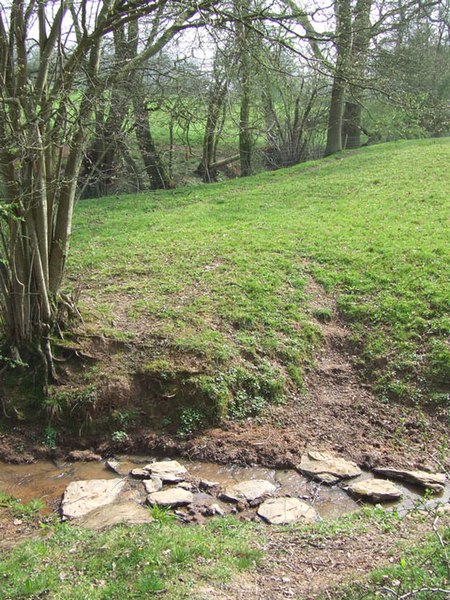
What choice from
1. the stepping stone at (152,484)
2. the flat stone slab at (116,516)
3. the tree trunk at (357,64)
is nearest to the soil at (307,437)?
the stepping stone at (152,484)

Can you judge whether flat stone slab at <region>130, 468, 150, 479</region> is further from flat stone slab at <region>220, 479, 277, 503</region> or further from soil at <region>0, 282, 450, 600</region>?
flat stone slab at <region>220, 479, 277, 503</region>

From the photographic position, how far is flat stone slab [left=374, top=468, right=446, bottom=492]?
5.91 metres

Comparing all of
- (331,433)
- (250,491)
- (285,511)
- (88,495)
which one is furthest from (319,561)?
(331,433)

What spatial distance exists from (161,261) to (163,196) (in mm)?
6969

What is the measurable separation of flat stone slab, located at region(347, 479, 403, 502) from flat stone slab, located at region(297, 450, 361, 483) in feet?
0.61

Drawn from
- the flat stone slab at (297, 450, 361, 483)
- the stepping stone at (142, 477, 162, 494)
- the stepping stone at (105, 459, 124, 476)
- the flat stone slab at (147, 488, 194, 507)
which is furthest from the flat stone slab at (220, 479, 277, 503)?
the stepping stone at (105, 459, 124, 476)

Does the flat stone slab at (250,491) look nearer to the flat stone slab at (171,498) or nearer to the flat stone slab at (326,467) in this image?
the flat stone slab at (171,498)

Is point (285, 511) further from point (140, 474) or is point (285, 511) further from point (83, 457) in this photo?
point (83, 457)

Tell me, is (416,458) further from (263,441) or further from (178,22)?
(178,22)

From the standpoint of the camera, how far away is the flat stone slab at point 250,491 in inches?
222

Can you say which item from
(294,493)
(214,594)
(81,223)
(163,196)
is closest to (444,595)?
(214,594)

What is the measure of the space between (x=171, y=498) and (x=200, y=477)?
0.64 metres

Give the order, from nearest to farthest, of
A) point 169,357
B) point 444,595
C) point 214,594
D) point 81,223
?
point 444,595 < point 214,594 < point 169,357 < point 81,223

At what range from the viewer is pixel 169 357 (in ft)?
24.1
